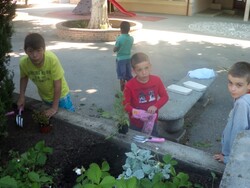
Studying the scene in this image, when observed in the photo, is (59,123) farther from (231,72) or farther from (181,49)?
(181,49)

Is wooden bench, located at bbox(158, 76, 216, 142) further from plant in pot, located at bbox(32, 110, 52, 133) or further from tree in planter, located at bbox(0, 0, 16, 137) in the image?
tree in planter, located at bbox(0, 0, 16, 137)

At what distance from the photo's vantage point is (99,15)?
36.6ft

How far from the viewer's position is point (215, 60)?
876cm

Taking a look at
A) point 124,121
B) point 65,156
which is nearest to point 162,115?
point 124,121

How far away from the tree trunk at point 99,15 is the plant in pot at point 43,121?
28.7 feet

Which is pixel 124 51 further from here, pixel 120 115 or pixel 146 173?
pixel 146 173

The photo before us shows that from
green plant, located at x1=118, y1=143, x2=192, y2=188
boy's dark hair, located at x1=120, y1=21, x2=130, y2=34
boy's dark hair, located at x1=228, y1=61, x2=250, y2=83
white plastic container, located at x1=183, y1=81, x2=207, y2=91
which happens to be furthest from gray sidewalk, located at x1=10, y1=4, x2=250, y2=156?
green plant, located at x1=118, y1=143, x2=192, y2=188

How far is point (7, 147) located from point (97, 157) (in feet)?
2.86

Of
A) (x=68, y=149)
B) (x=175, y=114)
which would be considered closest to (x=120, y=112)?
(x=68, y=149)

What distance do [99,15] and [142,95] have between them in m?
8.43

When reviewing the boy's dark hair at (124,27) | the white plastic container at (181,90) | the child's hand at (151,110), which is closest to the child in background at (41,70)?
the child's hand at (151,110)

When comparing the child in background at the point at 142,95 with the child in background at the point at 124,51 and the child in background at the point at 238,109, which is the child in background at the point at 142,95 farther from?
the child in background at the point at 124,51

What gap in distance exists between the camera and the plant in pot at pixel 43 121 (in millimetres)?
2896

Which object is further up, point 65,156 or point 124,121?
point 124,121
